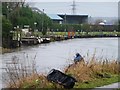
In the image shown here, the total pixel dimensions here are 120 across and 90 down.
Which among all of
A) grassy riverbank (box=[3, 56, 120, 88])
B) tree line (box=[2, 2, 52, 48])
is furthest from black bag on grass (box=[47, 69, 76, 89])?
tree line (box=[2, 2, 52, 48])

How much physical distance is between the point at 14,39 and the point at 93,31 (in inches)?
3594

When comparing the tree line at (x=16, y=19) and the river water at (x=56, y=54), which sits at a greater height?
the tree line at (x=16, y=19)

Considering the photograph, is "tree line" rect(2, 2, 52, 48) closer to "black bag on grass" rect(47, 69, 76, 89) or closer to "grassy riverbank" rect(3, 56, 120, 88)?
"grassy riverbank" rect(3, 56, 120, 88)

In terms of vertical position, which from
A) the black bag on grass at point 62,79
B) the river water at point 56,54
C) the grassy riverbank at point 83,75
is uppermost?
the black bag on grass at point 62,79

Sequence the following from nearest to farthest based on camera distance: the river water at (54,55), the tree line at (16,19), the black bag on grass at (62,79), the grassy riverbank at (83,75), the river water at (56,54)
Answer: the black bag on grass at (62,79) < the grassy riverbank at (83,75) < the river water at (54,55) < the river water at (56,54) < the tree line at (16,19)

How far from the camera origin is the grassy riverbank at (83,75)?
45.7 feet

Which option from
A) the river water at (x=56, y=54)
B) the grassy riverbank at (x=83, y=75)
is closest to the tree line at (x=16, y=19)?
the river water at (x=56, y=54)

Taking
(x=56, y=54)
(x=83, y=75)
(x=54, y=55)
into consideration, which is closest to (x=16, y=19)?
(x=56, y=54)

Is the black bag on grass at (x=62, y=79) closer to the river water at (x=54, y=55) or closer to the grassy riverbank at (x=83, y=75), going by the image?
the grassy riverbank at (x=83, y=75)

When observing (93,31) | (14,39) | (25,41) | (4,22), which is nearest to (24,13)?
(25,41)

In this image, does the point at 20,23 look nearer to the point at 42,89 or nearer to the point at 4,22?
the point at 4,22

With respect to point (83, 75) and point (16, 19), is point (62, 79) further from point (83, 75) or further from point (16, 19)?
point (16, 19)

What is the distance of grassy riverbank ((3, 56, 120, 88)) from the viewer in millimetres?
13930

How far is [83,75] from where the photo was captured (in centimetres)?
1659
